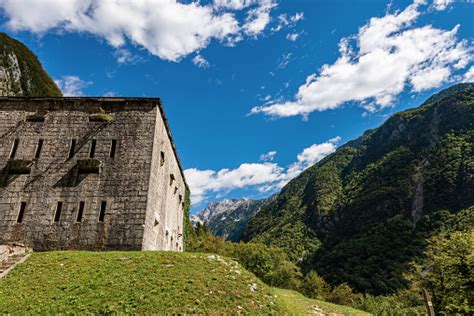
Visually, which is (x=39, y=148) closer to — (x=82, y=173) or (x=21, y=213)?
(x=82, y=173)

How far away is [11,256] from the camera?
17.4 m

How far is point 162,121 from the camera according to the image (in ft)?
80.0

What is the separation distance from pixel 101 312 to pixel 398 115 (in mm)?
178319

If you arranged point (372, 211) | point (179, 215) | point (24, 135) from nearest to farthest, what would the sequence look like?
1. point (24, 135)
2. point (179, 215)
3. point (372, 211)

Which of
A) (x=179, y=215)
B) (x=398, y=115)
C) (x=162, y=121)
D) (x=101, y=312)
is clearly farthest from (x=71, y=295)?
(x=398, y=115)

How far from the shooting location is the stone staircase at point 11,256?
52.1 feet

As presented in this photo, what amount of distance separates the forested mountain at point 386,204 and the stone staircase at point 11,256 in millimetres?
84018

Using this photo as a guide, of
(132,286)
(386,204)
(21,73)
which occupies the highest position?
(21,73)

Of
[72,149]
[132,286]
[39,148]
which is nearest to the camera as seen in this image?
[132,286]

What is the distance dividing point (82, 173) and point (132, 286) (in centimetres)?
1080

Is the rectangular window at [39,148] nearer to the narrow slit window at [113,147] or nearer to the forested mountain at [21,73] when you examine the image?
the narrow slit window at [113,147]

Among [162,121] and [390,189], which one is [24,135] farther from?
[390,189]

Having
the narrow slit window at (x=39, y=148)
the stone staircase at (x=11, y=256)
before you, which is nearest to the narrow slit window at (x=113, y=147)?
the narrow slit window at (x=39, y=148)

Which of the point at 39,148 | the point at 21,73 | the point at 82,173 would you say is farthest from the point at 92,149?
the point at 21,73
